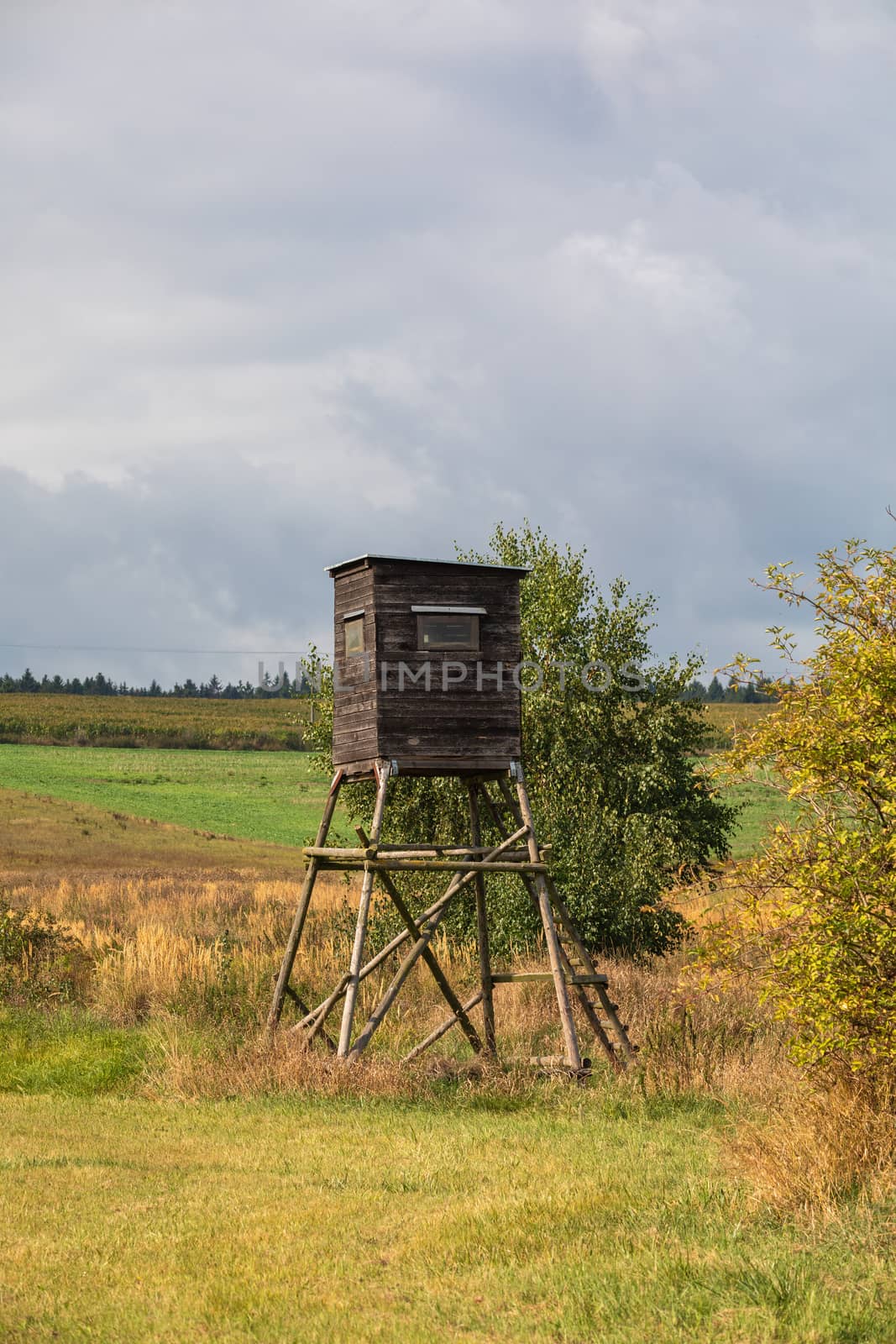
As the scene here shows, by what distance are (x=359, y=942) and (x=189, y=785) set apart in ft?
220

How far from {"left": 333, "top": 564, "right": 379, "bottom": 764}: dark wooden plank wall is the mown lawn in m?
5.23

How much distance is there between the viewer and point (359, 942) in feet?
52.6

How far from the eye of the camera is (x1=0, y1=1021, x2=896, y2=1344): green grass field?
7.32 meters

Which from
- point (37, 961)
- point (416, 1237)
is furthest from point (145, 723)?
point (416, 1237)

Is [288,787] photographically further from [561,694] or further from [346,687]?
[346,687]

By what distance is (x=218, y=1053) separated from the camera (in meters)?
16.2

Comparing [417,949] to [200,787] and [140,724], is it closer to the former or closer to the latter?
[200,787]

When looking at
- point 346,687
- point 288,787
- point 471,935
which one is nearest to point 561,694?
point 471,935

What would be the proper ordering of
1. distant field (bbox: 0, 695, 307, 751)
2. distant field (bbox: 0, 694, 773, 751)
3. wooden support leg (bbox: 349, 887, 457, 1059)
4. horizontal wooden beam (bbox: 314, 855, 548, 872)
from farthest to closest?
distant field (bbox: 0, 695, 307, 751) → distant field (bbox: 0, 694, 773, 751) → horizontal wooden beam (bbox: 314, 855, 548, 872) → wooden support leg (bbox: 349, 887, 457, 1059)

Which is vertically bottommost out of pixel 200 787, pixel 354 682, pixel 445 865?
pixel 200 787

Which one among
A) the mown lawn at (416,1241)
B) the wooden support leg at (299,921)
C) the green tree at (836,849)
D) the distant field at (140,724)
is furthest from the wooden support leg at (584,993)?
the distant field at (140,724)

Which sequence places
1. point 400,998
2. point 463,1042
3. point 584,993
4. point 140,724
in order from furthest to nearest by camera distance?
point 140,724, point 400,998, point 463,1042, point 584,993

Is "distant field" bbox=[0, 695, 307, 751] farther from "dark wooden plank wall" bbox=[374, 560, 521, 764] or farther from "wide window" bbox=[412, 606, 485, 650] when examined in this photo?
"wide window" bbox=[412, 606, 485, 650]

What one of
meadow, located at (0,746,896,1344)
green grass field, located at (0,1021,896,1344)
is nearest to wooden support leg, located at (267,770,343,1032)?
meadow, located at (0,746,896,1344)
